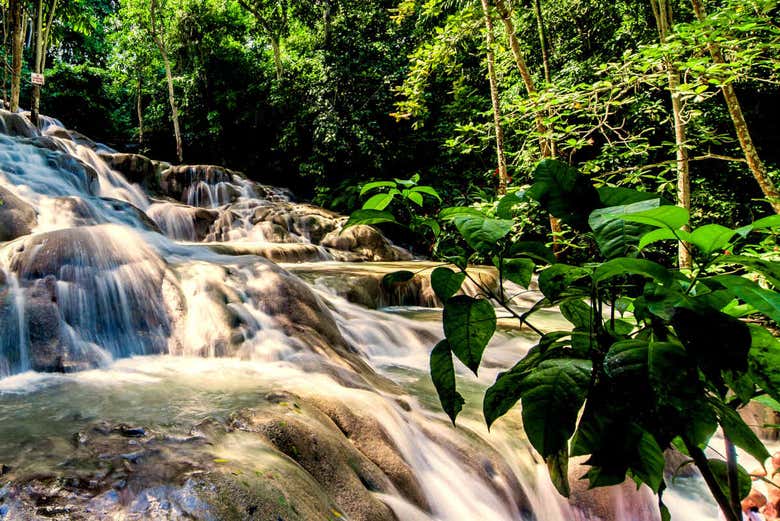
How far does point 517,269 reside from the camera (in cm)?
81

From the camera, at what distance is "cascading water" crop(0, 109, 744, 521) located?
66.0 inches

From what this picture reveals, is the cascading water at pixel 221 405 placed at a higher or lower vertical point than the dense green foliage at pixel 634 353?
lower

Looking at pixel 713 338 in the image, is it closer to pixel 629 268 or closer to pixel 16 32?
pixel 629 268

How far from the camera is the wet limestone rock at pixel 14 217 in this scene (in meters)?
6.18

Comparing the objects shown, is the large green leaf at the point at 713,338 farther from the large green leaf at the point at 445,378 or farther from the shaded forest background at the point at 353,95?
the shaded forest background at the point at 353,95

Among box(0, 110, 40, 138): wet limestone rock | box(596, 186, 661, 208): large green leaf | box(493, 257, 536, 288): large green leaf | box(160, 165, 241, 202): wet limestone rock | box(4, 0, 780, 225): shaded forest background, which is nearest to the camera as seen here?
box(596, 186, 661, 208): large green leaf

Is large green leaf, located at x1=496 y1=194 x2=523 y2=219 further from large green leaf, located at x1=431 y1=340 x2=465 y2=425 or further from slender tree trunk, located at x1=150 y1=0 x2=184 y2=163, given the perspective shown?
slender tree trunk, located at x1=150 y1=0 x2=184 y2=163

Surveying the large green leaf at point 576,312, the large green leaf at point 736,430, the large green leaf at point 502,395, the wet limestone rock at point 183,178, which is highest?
the wet limestone rock at point 183,178

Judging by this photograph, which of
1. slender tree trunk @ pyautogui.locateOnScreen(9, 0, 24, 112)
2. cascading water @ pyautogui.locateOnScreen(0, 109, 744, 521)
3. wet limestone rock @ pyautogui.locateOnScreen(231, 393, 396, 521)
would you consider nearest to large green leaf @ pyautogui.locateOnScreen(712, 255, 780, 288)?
cascading water @ pyautogui.locateOnScreen(0, 109, 744, 521)

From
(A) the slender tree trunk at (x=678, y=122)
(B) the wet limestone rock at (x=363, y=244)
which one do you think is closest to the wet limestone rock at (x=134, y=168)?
(B) the wet limestone rock at (x=363, y=244)

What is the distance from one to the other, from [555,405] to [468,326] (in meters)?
0.17

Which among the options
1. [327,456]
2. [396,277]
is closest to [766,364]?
[396,277]

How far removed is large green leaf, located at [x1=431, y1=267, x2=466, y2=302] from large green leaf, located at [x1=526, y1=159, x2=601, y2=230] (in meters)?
0.19

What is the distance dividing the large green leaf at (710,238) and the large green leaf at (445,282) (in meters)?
0.33
